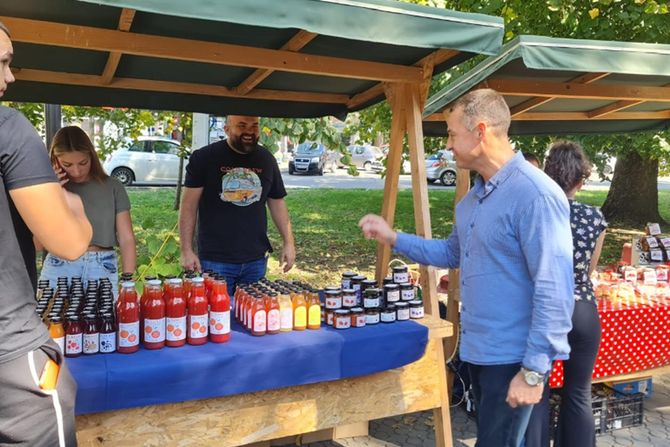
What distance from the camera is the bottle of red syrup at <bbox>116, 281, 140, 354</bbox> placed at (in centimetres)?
259

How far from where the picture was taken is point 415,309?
337 cm

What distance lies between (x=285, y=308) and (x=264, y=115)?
188 centimetres

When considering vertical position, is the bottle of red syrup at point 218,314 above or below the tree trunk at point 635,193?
below

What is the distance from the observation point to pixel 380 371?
3.08m

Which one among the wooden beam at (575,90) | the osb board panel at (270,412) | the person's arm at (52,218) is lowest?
the osb board panel at (270,412)

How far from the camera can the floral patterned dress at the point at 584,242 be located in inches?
120

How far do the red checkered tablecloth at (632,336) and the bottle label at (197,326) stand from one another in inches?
94.0

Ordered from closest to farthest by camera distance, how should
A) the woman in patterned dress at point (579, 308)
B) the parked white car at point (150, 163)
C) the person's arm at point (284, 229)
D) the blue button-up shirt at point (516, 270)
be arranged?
the blue button-up shirt at point (516, 270) < the woman in patterned dress at point (579, 308) < the person's arm at point (284, 229) < the parked white car at point (150, 163)

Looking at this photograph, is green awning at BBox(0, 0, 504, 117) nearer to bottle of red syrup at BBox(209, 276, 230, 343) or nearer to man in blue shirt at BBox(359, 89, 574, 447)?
man in blue shirt at BBox(359, 89, 574, 447)

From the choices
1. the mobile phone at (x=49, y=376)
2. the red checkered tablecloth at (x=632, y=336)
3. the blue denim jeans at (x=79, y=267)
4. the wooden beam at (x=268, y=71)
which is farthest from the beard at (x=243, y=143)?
the red checkered tablecloth at (x=632, y=336)

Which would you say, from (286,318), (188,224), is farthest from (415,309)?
(188,224)

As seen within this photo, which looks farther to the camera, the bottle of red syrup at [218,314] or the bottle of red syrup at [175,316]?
the bottle of red syrup at [218,314]

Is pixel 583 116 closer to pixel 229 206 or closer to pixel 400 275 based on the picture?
pixel 400 275

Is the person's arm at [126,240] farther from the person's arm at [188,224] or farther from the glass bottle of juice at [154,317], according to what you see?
the glass bottle of juice at [154,317]
